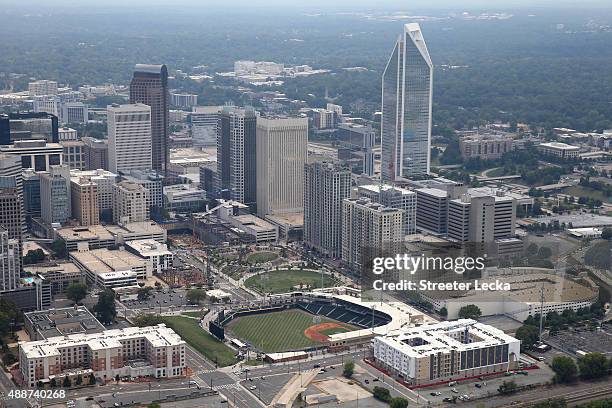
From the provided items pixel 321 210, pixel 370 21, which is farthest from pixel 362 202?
pixel 370 21

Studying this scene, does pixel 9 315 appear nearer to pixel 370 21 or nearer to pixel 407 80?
pixel 407 80

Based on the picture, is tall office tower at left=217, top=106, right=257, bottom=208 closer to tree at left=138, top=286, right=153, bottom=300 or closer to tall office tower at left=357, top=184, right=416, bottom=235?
tall office tower at left=357, top=184, right=416, bottom=235

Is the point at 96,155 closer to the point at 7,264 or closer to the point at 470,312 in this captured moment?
the point at 7,264

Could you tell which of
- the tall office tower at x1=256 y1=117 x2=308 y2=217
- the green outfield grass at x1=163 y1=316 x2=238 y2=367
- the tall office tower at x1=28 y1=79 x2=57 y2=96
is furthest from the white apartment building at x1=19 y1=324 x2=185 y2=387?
the tall office tower at x1=28 y1=79 x2=57 y2=96

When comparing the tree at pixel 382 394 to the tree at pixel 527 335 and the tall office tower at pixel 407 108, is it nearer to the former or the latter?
the tree at pixel 527 335

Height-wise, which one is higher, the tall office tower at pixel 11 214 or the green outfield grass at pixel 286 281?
the tall office tower at pixel 11 214

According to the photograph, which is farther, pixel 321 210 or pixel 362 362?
pixel 321 210

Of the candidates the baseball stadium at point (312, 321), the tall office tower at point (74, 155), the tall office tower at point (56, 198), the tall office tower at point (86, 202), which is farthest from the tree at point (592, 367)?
the tall office tower at point (74, 155)
